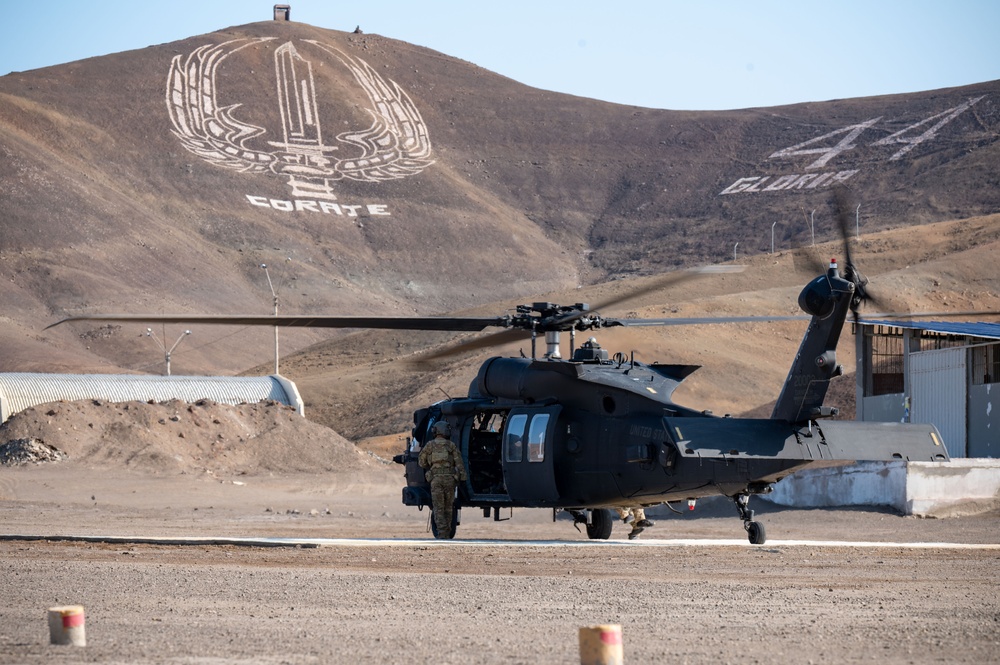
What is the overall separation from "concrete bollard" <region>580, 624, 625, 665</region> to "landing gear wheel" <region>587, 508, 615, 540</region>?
13.6 meters

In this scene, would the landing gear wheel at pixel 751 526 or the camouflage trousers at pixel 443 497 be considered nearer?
the landing gear wheel at pixel 751 526

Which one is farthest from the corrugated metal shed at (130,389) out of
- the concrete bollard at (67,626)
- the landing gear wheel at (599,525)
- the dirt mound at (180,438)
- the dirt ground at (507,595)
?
the concrete bollard at (67,626)

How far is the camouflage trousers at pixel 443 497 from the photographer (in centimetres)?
2103

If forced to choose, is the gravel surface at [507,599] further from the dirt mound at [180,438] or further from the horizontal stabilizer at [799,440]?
the dirt mound at [180,438]

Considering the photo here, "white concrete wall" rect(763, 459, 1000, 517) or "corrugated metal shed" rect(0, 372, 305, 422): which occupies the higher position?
"corrugated metal shed" rect(0, 372, 305, 422)

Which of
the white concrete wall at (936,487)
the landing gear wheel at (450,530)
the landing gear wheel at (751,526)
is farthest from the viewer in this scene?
the white concrete wall at (936,487)

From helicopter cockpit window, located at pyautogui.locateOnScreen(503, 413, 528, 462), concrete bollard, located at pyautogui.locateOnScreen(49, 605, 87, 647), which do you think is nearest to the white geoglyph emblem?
helicopter cockpit window, located at pyautogui.locateOnScreen(503, 413, 528, 462)

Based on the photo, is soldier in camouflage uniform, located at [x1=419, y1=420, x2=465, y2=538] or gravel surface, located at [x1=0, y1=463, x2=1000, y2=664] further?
soldier in camouflage uniform, located at [x1=419, y1=420, x2=465, y2=538]

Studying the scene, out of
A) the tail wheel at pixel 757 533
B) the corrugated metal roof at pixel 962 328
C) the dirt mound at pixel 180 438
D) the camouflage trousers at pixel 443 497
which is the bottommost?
the dirt mound at pixel 180 438

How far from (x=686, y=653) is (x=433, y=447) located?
37.5 feet

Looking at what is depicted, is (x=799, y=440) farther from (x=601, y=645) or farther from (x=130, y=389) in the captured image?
(x=130, y=389)

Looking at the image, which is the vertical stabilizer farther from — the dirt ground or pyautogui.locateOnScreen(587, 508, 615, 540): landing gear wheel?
pyautogui.locateOnScreen(587, 508, 615, 540): landing gear wheel

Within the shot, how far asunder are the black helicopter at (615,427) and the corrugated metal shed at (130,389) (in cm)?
3097

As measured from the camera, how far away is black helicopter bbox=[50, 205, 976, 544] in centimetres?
1814
